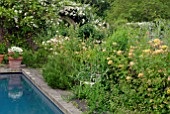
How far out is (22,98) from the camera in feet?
25.2

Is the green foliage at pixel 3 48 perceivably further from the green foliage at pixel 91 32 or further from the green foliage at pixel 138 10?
the green foliage at pixel 138 10

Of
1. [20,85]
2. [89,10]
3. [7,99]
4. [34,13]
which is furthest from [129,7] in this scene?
[7,99]

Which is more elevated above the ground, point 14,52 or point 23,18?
point 23,18

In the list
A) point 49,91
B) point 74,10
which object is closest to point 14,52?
point 74,10

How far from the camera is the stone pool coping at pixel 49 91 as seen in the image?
5.86 metres

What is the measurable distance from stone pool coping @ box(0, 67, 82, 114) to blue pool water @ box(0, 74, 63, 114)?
124 mm

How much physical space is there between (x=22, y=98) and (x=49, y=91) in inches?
33.3

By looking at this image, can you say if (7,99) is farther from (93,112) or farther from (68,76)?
(93,112)

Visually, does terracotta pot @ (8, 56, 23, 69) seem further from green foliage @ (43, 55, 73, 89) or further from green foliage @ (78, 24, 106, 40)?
green foliage @ (43, 55, 73, 89)

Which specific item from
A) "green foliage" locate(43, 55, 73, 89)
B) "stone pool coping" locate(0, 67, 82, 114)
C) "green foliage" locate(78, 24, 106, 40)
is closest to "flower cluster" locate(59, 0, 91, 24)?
"green foliage" locate(78, 24, 106, 40)

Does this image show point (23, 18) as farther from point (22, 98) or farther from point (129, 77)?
point (129, 77)

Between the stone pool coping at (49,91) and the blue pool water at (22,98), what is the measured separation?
0.12 m

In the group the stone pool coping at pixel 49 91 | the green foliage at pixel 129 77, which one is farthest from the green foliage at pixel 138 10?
the green foliage at pixel 129 77

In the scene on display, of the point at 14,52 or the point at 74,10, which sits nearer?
the point at 14,52
